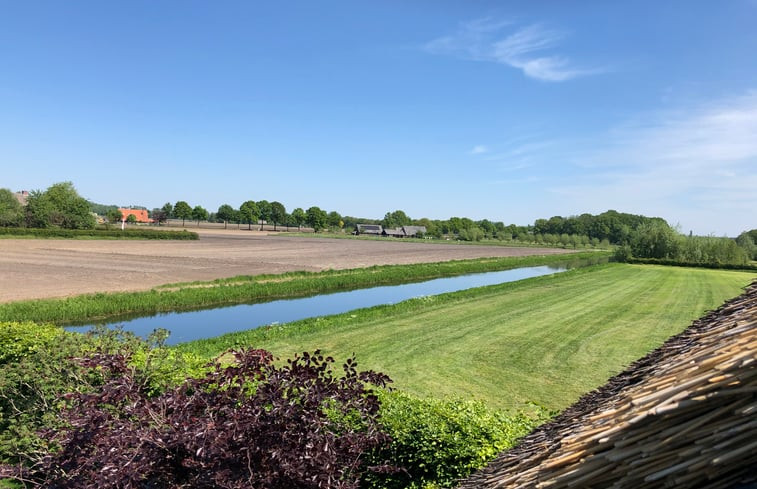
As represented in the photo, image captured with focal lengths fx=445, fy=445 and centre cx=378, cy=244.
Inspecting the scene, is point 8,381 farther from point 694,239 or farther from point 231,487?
point 694,239

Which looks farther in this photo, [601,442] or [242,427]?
[242,427]

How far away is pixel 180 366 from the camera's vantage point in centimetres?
732

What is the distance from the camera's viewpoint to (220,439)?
12.0ft

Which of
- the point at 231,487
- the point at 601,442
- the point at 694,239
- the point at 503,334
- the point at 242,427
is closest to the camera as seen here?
the point at 601,442

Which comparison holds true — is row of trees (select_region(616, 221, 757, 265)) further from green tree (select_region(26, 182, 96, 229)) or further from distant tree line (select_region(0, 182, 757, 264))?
green tree (select_region(26, 182, 96, 229))

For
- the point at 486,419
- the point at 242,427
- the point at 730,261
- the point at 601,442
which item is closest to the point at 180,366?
the point at 242,427

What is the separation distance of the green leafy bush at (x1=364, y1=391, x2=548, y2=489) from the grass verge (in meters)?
19.9

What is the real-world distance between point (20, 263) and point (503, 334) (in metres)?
40.6

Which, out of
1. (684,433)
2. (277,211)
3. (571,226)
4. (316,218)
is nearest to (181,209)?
(277,211)

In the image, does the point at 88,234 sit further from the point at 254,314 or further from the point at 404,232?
the point at 404,232

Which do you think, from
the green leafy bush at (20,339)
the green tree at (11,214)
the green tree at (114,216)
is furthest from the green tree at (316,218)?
the green leafy bush at (20,339)

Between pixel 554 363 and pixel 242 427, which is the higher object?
pixel 242 427

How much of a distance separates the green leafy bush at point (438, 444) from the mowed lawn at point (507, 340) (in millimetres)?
3117

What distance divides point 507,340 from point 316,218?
164566 millimetres
